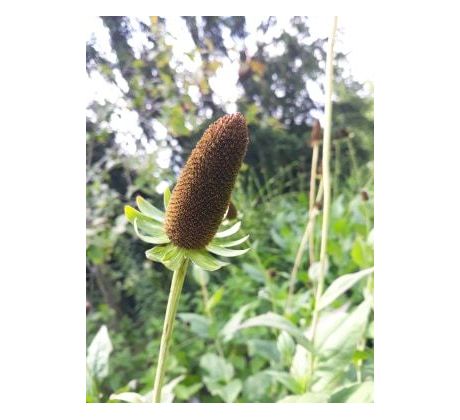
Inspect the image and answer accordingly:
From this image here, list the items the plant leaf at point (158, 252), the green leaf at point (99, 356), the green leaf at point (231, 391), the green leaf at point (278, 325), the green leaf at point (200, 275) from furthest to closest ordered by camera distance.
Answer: the green leaf at point (200, 275) < the green leaf at point (231, 391) < the green leaf at point (99, 356) < the green leaf at point (278, 325) < the plant leaf at point (158, 252)

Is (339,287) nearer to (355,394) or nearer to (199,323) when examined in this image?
(355,394)

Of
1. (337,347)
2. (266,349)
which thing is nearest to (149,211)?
(337,347)

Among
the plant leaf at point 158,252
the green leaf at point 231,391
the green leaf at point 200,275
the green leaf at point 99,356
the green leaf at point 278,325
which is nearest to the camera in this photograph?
the plant leaf at point 158,252

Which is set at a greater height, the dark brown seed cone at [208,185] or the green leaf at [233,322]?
the dark brown seed cone at [208,185]

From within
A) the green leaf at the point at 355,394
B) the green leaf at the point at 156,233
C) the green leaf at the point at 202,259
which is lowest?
the green leaf at the point at 355,394

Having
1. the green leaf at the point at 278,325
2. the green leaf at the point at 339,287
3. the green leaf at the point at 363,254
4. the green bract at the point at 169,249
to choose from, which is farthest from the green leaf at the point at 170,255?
the green leaf at the point at 363,254

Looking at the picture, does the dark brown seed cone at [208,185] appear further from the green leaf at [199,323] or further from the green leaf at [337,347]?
the green leaf at [199,323]
